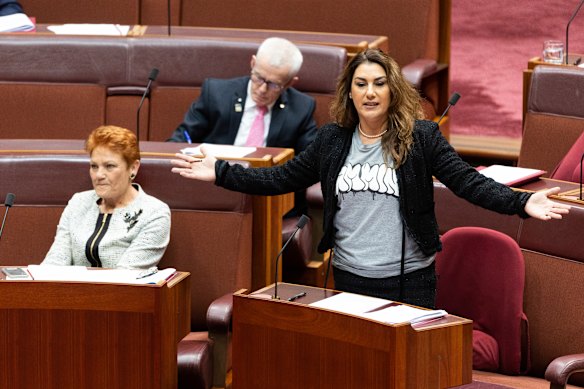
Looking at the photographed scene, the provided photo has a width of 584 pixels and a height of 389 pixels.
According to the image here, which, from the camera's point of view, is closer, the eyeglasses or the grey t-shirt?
the grey t-shirt

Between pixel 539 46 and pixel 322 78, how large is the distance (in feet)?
2.98

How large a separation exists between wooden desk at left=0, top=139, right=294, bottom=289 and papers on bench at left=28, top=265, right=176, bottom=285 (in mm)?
179

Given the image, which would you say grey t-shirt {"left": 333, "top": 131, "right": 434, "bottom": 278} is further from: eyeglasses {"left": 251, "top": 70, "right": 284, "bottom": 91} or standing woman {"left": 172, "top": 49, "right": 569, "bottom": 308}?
eyeglasses {"left": 251, "top": 70, "right": 284, "bottom": 91}

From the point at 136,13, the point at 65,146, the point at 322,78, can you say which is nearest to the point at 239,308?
the point at 65,146

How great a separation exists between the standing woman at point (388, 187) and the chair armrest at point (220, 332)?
0.15m

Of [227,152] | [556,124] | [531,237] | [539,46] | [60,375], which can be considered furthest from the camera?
[539,46]

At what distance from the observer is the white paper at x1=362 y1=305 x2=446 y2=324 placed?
0.87 metres

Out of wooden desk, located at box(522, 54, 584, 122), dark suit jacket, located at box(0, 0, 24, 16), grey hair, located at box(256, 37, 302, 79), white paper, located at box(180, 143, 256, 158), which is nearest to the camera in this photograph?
white paper, located at box(180, 143, 256, 158)

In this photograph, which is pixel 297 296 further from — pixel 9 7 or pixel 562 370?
pixel 9 7

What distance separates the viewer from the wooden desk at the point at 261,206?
1214 millimetres

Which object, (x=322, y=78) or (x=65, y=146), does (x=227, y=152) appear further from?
(x=322, y=78)

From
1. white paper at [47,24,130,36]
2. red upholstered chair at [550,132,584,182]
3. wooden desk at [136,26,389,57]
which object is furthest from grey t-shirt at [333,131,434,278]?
white paper at [47,24,130,36]

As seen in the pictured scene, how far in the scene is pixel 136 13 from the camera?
1910mm

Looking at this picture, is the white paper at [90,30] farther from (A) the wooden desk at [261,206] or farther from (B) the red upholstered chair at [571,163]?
(B) the red upholstered chair at [571,163]
